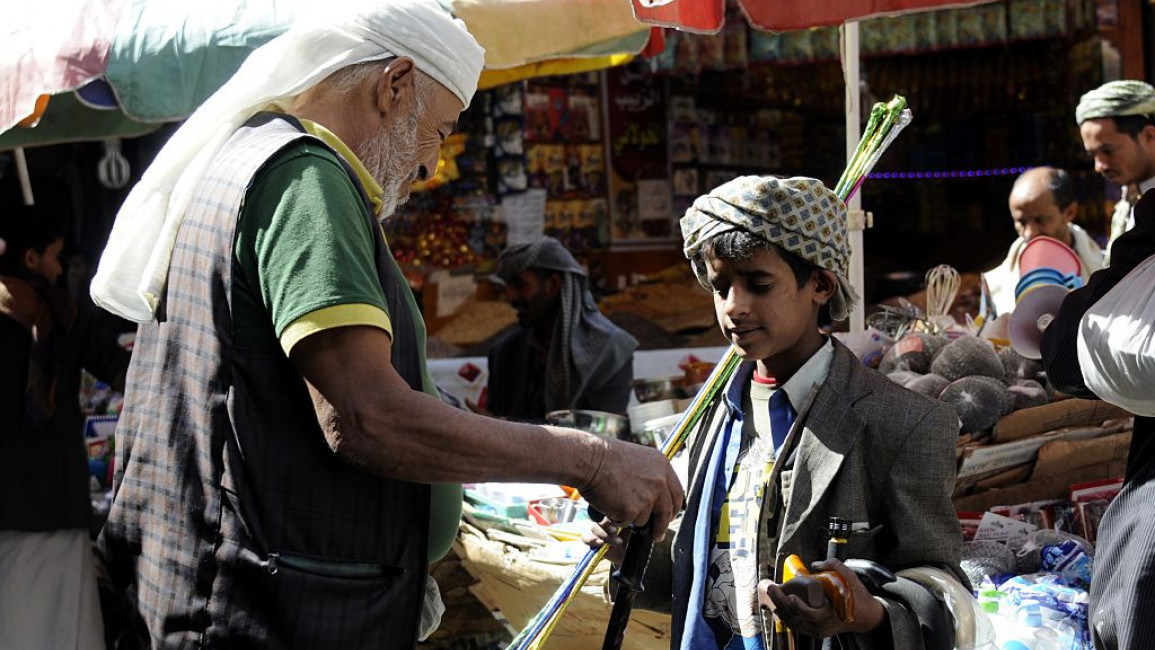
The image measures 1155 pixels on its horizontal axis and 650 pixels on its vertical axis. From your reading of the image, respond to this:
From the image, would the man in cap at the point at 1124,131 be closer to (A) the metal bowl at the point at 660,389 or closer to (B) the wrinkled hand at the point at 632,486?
(A) the metal bowl at the point at 660,389

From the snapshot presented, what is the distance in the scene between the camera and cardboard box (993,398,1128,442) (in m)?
3.10

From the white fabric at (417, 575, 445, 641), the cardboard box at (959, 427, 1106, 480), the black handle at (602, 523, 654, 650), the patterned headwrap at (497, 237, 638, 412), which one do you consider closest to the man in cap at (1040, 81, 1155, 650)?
the black handle at (602, 523, 654, 650)

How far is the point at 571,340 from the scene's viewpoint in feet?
16.3

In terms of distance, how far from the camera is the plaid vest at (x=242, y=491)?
5.39 ft

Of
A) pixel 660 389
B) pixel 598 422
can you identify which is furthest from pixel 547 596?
pixel 660 389

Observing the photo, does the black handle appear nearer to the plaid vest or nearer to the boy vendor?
the boy vendor

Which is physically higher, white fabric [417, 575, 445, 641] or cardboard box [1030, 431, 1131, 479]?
white fabric [417, 575, 445, 641]

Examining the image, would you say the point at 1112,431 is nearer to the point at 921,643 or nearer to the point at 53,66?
the point at 921,643

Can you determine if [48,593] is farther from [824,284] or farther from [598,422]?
[824,284]

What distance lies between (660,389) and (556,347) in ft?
2.50

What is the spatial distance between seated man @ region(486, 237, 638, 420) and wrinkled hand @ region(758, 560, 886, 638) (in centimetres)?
309

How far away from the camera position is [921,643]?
6.10 ft

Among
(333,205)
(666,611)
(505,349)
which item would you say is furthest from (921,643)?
(505,349)

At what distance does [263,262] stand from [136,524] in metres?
0.46
